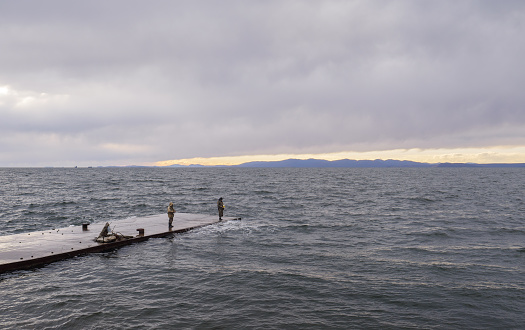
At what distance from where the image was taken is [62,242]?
21062 mm

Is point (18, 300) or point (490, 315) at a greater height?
point (18, 300)

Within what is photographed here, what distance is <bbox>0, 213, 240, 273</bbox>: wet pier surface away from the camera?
1719 centimetres

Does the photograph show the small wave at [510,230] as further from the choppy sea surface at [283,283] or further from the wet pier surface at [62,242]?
the wet pier surface at [62,242]

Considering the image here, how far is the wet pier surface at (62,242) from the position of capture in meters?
17.2

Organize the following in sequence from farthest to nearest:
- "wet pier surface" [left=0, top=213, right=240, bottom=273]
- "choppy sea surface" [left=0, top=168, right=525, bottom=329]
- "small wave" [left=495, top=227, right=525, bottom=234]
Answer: "small wave" [left=495, top=227, right=525, bottom=234] < "wet pier surface" [left=0, top=213, right=240, bottom=273] < "choppy sea surface" [left=0, top=168, right=525, bottom=329]

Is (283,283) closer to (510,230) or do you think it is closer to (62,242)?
(62,242)

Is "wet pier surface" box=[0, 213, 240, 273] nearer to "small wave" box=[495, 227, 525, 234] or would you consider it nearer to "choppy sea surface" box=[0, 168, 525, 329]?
"choppy sea surface" box=[0, 168, 525, 329]

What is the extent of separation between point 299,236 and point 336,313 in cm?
1493

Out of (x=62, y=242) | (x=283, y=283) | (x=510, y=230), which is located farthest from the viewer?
(x=510, y=230)

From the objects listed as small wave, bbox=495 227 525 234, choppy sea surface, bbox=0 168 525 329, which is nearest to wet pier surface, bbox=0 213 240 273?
choppy sea surface, bbox=0 168 525 329

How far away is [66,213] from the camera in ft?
137

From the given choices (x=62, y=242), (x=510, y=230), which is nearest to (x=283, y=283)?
(x=62, y=242)

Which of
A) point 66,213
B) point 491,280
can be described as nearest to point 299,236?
point 491,280

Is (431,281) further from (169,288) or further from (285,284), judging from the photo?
(169,288)
